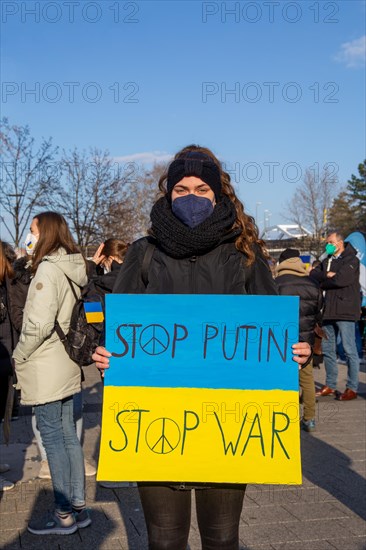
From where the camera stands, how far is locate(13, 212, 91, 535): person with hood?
13.7 ft

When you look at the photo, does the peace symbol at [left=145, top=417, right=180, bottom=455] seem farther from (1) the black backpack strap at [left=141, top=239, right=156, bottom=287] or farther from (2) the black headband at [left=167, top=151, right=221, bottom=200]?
(2) the black headband at [left=167, top=151, right=221, bottom=200]

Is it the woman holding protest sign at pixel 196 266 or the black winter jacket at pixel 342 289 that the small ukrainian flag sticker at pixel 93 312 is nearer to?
the woman holding protest sign at pixel 196 266

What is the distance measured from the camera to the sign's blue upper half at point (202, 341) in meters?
2.64

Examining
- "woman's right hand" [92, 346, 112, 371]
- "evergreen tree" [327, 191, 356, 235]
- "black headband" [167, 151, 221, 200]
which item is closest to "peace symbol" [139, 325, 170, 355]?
"woman's right hand" [92, 346, 112, 371]

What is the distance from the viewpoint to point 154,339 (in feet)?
8.71

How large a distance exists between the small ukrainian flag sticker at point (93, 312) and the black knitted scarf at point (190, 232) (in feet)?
4.64

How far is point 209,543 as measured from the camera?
2.68 meters

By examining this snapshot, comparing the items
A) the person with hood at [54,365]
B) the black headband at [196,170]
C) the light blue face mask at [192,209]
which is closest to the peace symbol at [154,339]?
the light blue face mask at [192,209]

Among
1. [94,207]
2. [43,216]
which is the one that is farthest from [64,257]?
[94,207]

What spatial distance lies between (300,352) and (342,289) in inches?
243

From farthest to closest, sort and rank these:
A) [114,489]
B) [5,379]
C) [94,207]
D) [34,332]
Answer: [94,207] < [114,489] < [5,379] < [34,332]

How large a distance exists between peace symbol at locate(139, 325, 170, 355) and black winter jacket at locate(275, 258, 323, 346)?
161 inches

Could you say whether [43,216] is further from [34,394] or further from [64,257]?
[34,394]

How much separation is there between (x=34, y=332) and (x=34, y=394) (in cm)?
40
